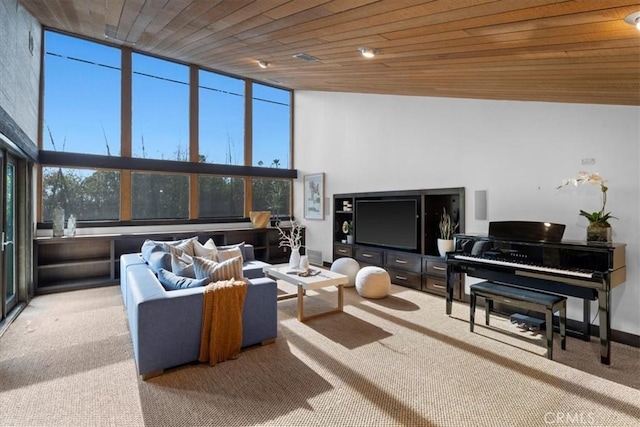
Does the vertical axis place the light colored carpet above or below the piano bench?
below

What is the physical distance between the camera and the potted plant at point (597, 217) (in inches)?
126

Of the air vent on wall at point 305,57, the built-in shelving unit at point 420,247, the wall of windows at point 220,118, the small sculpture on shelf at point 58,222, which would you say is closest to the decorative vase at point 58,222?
the small sculpture on shelf at point 58,222

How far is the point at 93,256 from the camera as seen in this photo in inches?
227

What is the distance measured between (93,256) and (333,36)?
18.2ft

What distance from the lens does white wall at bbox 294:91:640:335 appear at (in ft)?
10.8

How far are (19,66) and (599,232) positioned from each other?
22.0ft

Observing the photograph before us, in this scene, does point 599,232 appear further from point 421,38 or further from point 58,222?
point 58,222

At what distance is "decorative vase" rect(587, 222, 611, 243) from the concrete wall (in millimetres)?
5925

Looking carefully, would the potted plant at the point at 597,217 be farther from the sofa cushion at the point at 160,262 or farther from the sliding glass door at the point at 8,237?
the sliding glass door at the point at 8,237

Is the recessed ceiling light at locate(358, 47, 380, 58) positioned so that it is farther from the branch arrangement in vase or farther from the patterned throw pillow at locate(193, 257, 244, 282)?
the branch arrangement in vase

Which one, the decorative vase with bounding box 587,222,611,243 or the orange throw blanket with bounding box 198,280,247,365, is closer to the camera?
the orange throw blanket with bounding box 198,280,247,365

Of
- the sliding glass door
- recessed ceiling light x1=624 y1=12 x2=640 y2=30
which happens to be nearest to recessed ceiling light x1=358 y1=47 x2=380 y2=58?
recessed ceiling light x1=624 y1=12 x2=640 y2=30

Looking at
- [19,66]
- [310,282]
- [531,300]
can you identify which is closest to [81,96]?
[19,66]

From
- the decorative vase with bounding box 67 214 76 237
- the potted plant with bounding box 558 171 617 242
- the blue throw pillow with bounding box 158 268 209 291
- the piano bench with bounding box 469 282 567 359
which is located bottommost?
the piano bench with bounding box 469 282 567 359
